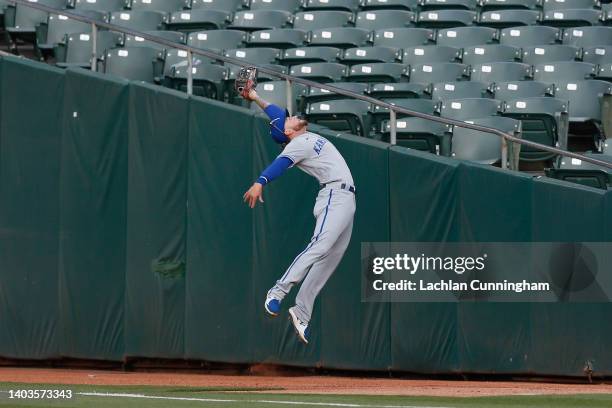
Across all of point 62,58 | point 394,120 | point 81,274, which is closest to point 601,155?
point 394,120

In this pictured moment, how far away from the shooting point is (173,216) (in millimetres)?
12656

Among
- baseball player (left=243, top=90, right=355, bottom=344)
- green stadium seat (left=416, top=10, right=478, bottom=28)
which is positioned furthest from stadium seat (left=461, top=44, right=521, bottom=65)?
baseball player (left=243, top=90, right=355, bottom=344)

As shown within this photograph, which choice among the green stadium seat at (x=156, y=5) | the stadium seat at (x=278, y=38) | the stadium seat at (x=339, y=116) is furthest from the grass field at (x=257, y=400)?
the green stadium seat at (x=156, y=5)

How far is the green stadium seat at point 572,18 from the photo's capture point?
15773mm

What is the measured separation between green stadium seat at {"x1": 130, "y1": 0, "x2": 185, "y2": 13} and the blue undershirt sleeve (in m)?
8.98

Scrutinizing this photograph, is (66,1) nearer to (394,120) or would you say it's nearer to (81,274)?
(81,274)

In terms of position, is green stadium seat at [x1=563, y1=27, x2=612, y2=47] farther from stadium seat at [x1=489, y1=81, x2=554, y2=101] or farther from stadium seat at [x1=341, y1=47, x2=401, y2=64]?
stadium seat at [x1=341, y1=47, x2=401, y2=64]

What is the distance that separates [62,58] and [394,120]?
4712 mm

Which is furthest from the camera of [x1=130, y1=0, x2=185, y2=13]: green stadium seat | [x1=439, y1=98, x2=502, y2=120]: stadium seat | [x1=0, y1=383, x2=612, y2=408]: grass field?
[x1=130, y1=0, x2=185, y2=13]: green stadium seat

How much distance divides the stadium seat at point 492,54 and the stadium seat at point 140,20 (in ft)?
14.4

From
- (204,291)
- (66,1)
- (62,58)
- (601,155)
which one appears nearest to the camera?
(601,155)

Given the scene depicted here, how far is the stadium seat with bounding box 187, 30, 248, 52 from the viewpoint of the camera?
15727 millimetres

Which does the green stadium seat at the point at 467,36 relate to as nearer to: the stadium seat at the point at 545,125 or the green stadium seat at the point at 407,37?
the green stadium seat at the point at 407,37

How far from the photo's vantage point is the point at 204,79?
13.6m
